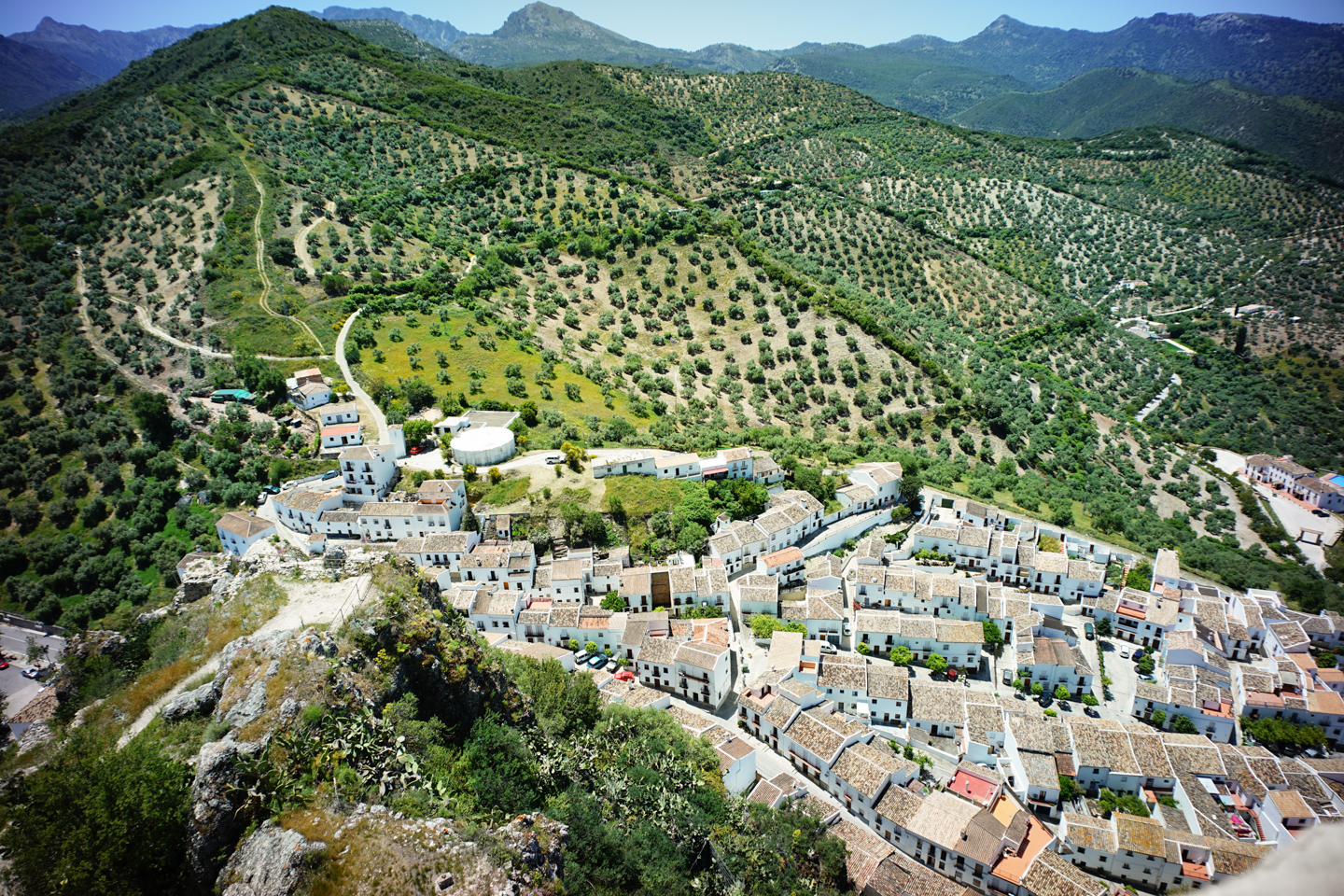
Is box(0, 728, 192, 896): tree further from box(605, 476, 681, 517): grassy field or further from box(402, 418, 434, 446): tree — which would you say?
box(402, 418, 434, 446): tree

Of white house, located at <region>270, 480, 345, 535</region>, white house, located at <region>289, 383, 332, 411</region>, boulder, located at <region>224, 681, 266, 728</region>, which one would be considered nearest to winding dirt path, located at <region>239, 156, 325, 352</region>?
white house, located at <region>289, 383, 332, 411</region>

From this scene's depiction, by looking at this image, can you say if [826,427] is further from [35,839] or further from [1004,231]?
[1004,231]

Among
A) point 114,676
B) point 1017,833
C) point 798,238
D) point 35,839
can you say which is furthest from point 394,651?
point 798,238

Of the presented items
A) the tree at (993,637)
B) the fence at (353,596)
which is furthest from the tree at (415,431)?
the tree at (993,637)

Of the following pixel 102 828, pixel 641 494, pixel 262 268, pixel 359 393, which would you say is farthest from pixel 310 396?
pixel 102 828

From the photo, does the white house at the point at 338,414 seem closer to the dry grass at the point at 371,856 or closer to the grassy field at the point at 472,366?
the grassy field at the point at 472,366
